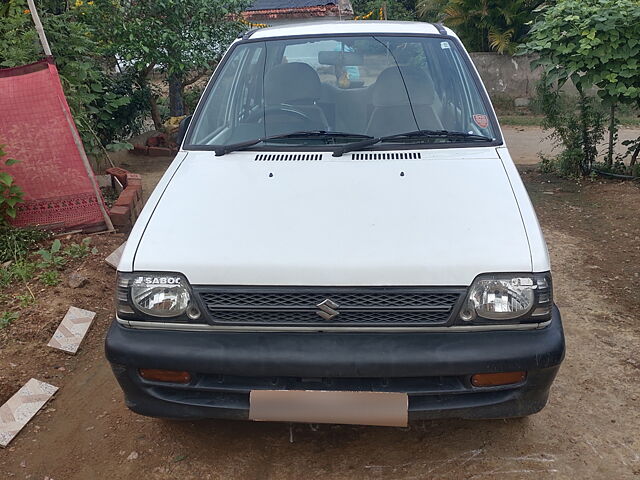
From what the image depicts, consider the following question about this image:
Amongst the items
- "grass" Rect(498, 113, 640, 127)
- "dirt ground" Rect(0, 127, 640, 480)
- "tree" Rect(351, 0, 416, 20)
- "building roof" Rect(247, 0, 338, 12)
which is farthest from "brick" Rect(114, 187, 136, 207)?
"tree" Rect(351, 0, 416, 20)

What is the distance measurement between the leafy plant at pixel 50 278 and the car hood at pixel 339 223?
1.88 meters

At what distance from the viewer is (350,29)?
362 cm

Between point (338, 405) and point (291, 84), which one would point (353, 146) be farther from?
point (338, 405)

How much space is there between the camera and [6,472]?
2.65 meters

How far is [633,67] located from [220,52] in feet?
17.7

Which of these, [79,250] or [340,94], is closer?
[340,94]

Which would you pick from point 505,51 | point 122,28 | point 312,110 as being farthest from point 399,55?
point 505,51

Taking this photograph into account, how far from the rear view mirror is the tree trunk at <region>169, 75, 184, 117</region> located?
5.77 meters

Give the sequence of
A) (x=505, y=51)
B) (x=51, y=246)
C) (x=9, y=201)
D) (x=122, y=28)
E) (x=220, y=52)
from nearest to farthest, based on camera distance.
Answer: (x=9, y=201), (x=51, y=246), (x=122, y=28), (x=220, y=52), (x=505, y=51)

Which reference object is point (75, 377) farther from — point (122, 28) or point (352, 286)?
point (122, 28)

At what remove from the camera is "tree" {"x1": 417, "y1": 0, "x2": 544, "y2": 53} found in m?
12.1

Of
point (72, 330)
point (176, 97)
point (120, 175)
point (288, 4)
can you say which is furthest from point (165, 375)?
point (288, 4)

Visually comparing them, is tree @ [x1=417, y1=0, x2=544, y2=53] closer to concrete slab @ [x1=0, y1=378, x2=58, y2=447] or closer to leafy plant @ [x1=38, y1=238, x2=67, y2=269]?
leafy plant @ [x1=38, y1=238, x2=67, y2=269]

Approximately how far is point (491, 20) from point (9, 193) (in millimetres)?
10860
